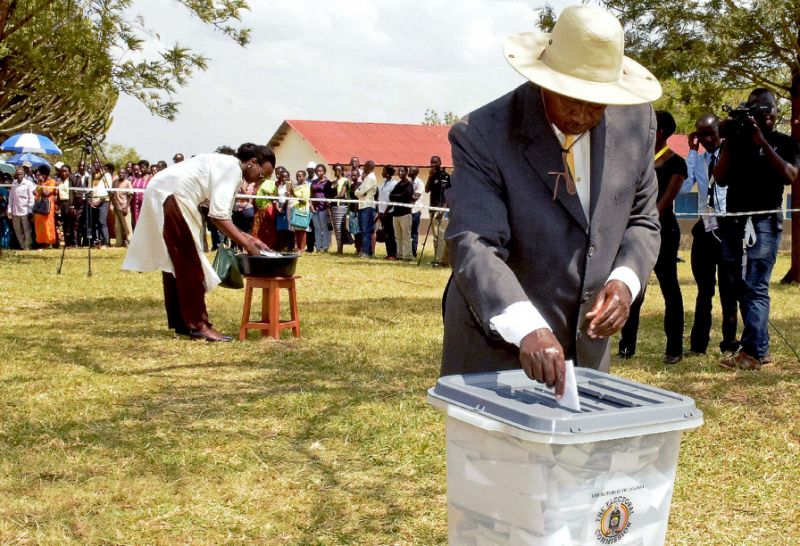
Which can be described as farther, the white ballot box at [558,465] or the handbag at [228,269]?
the handbag at [228,269]

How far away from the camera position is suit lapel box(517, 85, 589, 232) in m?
2.66

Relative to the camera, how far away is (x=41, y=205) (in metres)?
19.8

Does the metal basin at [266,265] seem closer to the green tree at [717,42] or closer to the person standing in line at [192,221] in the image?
the person standing in line at [192,221]

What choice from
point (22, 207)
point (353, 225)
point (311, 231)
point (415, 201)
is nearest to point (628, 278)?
point (415, 201)

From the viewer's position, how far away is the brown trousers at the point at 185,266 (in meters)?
8.28

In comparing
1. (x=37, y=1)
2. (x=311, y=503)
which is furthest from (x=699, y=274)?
(x=37, y=1)

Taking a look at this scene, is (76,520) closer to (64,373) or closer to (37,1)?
(64,373)

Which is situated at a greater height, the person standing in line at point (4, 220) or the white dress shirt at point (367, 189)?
the white dress shirt at point (367, 189)

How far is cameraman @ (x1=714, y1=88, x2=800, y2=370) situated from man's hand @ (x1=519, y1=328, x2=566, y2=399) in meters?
5.17

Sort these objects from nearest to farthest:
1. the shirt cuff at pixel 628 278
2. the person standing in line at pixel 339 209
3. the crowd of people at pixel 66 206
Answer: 1. the shirt cuff at pixel 628 278
2. the person standing in line at pixel 339 209
3. the crowd of people at pixel 66 206

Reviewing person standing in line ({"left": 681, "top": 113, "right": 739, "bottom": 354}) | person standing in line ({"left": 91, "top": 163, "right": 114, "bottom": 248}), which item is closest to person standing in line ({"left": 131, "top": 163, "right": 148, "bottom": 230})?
person standing in line ({"left": 91, "top": 163, "right": 114, "bottom": 248})

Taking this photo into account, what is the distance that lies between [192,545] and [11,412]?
247cm

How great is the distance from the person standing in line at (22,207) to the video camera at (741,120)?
1586 centimetres

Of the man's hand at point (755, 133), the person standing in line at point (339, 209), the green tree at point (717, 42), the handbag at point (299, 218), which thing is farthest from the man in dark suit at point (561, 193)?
the person standing in line at point (339, 209)
